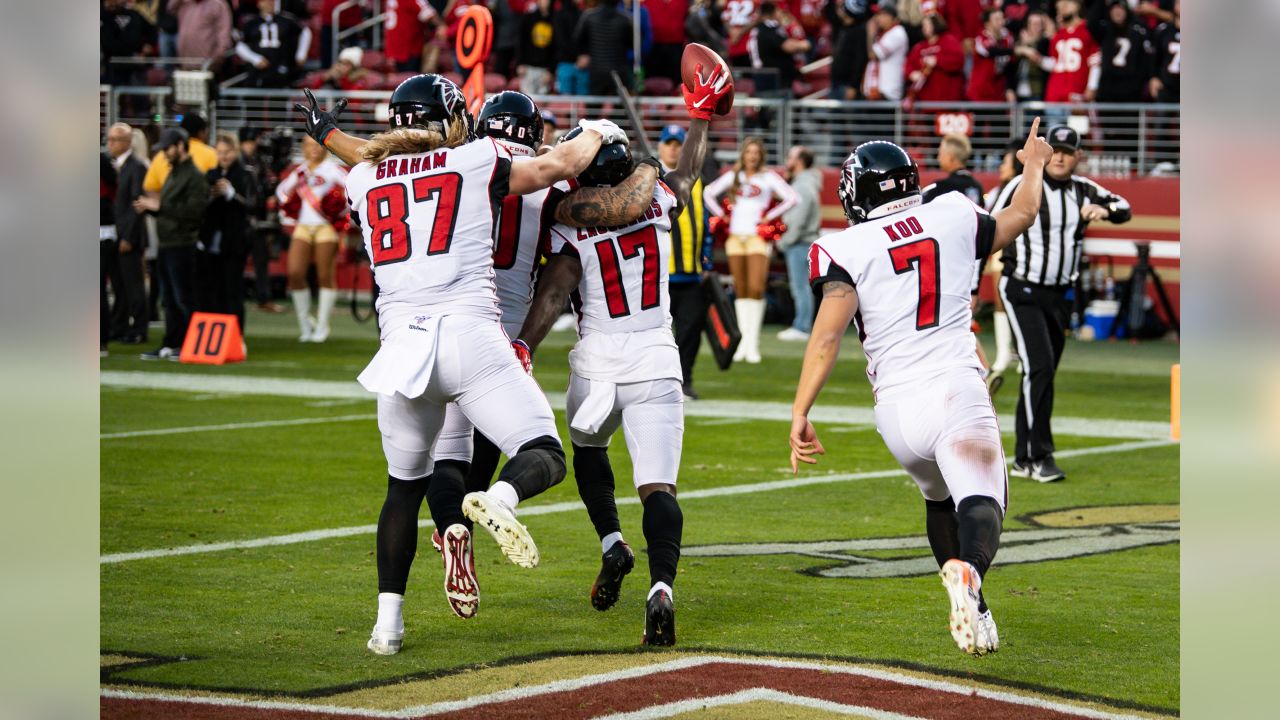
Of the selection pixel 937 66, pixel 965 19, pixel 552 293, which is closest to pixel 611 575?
pixel 552 293

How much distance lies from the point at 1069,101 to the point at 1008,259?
997cm

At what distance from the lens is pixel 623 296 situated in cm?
646

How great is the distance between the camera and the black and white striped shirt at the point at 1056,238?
10.5m

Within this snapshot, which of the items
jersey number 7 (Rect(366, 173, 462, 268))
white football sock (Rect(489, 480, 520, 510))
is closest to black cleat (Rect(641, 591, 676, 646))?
white football sock (Rect(489, 480, 520, 510))

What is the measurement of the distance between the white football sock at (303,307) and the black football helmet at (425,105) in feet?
41.8

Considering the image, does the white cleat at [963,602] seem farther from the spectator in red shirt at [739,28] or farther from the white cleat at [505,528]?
the spectator in red shirt at [739,28]

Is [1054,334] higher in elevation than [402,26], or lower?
lower

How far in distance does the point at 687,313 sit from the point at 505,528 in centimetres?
856

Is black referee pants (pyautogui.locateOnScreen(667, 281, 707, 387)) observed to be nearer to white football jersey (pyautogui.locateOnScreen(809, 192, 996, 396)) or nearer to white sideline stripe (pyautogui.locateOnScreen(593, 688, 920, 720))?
white football jersey (pyautogui.locateOnScreen(809, 192, 996, 396))

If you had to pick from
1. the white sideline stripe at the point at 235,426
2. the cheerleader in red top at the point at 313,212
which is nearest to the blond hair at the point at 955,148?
the white sideline stripe at the point at 235,426

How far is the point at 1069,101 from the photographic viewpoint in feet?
65.7

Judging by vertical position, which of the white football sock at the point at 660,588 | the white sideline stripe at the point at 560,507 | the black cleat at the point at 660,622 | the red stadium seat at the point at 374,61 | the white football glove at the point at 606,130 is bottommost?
the white sideline stripe at the point at 560,507
